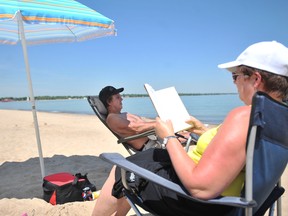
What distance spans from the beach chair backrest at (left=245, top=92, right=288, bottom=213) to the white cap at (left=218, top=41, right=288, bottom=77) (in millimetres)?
162

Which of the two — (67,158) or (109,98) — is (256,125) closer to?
(109,98)

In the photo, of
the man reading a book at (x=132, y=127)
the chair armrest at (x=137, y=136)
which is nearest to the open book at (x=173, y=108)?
the chair armrest at (x=137, y=136)

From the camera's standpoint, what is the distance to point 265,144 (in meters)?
1.22

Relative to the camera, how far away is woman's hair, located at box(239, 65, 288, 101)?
1280 millimetres

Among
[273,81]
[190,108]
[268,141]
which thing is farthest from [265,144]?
[190,108]

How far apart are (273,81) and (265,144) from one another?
29 cm

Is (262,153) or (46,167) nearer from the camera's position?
(262,153)

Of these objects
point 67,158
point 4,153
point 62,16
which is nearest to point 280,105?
point 62,16

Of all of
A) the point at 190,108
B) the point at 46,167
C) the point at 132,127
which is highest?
the point at 132,127

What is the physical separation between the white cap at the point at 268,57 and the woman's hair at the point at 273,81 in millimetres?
20

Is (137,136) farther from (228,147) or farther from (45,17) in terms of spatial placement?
(228,147)

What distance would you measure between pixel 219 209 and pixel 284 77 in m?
0.73

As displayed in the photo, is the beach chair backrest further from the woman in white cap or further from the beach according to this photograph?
the beach

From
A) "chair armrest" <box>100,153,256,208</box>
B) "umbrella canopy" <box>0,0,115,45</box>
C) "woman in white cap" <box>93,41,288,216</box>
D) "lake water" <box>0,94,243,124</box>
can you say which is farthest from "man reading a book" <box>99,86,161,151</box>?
"lake water" <box>0,94,243,124</box>
